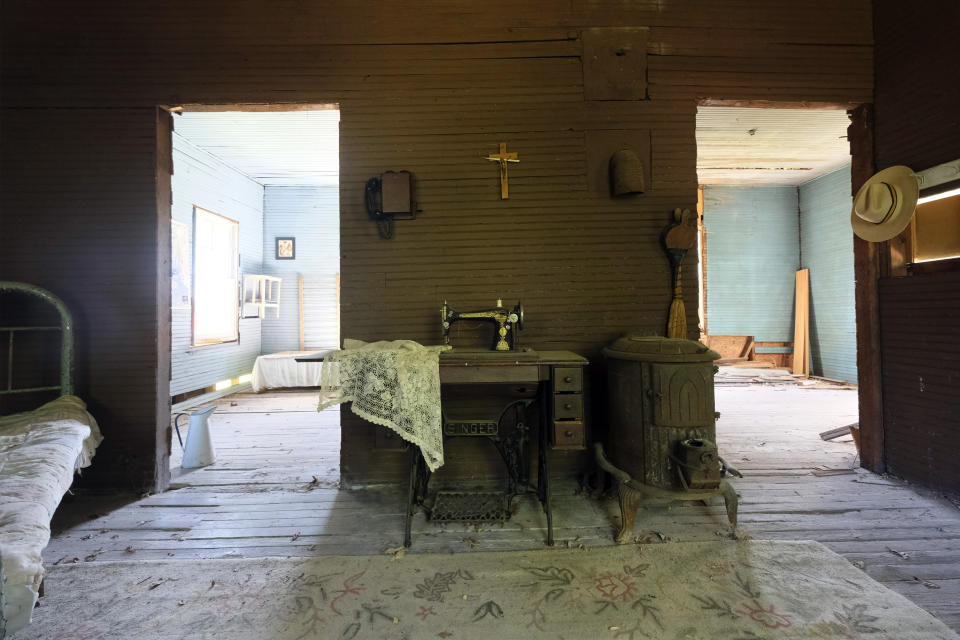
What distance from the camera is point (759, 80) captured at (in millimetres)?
3336

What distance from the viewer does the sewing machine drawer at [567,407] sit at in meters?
2.50

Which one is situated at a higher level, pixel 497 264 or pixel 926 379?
pixel 497 264

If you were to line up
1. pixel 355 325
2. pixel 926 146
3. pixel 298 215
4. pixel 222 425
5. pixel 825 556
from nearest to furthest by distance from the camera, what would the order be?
pixel 825 556 → pixel 926 146 → pixel 355 325 → pixel 222 425 → pixel 298 215

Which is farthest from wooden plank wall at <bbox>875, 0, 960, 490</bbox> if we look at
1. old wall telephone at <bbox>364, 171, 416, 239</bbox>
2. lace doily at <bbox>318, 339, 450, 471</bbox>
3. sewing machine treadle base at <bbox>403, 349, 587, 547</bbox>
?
old wall telephone at <bbox>364, 171, 416, 239</bbox>

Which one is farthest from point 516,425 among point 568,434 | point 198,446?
point 198,446

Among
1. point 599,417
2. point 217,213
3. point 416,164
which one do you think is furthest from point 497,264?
point 217,213

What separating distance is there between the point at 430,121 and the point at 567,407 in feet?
8.12

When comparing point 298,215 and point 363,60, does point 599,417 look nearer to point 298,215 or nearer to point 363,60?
point 363,60

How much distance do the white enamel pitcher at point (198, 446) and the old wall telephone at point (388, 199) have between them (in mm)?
2244

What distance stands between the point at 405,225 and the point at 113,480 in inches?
119

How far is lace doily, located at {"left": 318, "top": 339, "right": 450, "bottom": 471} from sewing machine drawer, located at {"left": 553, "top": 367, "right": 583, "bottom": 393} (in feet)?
2.40

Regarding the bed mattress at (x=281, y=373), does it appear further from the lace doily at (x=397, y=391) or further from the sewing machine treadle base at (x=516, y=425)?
the lace doily at (x=397, y=391)

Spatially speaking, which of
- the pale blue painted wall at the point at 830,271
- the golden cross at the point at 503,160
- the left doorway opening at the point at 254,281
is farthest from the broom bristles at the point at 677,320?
the pale blue painted wall at the point at 830,271

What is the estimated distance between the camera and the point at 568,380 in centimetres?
252
